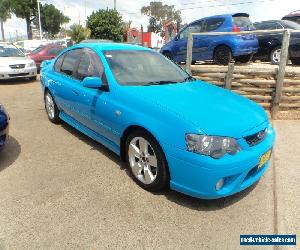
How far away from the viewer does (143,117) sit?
11.3ft

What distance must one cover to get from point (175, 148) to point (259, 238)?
3.73 ft

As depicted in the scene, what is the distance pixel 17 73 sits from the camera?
11125mm

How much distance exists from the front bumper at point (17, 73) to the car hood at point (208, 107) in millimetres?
8617

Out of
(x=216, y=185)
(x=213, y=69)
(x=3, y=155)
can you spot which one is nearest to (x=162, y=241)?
(x=216, y=185)

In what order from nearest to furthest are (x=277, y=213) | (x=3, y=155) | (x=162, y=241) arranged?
1. (x=162, y=241)
2. (x=277, y=213)
3. (x=3, y=155)

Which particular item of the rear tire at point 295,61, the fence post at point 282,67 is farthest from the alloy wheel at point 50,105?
the rear tire at point 295,61

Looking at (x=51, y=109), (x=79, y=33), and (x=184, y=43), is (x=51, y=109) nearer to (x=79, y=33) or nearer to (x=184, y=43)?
(x=184, y=43)

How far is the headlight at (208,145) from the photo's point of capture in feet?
9.82

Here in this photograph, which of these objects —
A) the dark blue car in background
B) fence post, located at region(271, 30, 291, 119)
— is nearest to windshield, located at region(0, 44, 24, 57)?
the dark blue car in background

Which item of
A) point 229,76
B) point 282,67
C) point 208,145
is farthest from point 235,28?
point 208,145

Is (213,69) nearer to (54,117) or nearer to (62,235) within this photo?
(54,117)

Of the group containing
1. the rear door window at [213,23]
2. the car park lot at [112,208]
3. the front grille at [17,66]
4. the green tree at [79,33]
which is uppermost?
the green tree at [79,33]

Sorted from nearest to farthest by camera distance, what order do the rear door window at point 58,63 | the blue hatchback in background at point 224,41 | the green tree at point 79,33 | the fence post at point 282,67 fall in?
the rear door window at point 58,63 → the fence post at point 282,67 → the blue hatchback in background at point 224,41 → the green tree at point 79,33

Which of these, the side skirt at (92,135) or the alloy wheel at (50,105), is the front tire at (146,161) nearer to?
the side skirt at (92,135)
